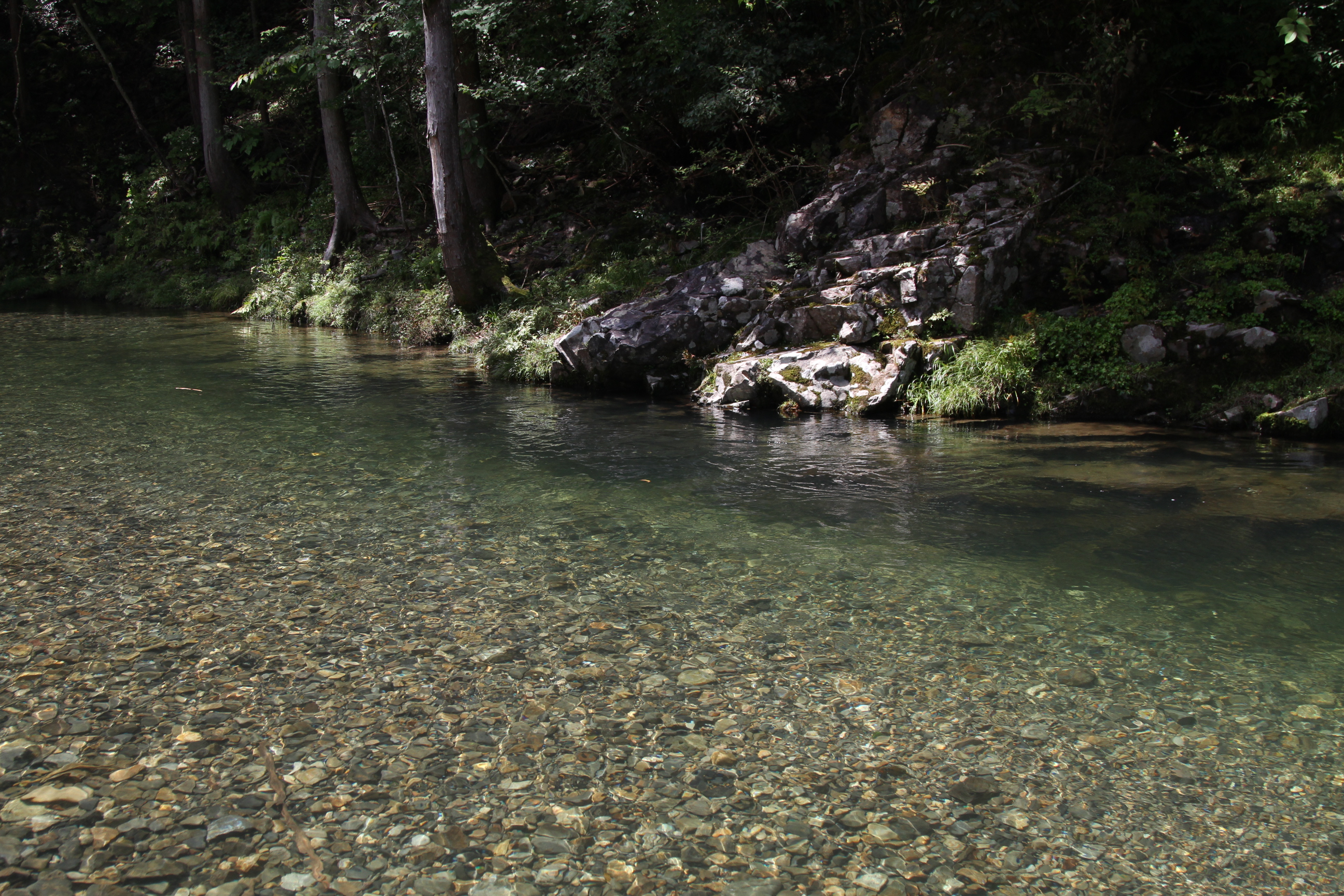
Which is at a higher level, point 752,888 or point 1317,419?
point 1317,419

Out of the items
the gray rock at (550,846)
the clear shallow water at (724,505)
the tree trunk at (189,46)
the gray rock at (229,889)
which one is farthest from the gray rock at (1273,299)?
the tree trunk at (189,46)

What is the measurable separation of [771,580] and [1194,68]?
454 inches

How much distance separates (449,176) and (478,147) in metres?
2.97

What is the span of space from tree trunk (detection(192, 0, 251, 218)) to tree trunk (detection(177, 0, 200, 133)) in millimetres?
191

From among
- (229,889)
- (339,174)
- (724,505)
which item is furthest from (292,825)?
(339,174)

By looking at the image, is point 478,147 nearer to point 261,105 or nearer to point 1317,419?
point 261,105

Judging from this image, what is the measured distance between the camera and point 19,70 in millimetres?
28750

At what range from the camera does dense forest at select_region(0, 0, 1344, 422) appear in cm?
1103

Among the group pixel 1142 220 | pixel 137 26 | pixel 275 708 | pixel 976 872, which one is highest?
pixel 137 26

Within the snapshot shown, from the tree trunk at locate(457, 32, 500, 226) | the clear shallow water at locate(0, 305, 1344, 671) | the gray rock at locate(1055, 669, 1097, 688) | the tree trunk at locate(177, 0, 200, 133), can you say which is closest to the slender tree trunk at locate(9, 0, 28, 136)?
the tree trunk at locate(177, 0, 200, 133)

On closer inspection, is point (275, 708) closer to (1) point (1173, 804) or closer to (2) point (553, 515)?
(2) point (553, 515)

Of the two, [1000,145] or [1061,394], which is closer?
[1061,394]

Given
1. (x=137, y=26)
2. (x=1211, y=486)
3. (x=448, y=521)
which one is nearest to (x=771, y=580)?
(x=448, y=521)

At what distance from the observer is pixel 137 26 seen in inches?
1099
